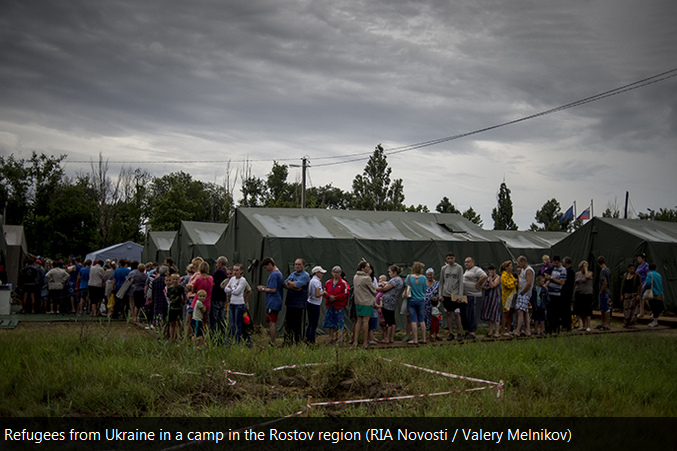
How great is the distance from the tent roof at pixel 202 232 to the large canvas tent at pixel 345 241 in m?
4.37

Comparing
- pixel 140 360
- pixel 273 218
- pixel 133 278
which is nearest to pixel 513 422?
pixel 140 360

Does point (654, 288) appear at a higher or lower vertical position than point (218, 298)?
higher

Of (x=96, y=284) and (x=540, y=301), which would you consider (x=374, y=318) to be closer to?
(x=540, y=301)

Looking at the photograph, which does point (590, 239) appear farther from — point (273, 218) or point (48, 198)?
point (48, 198)

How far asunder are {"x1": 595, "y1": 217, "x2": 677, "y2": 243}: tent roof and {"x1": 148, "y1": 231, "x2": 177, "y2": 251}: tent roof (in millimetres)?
18096

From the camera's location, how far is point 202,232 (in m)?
21.4

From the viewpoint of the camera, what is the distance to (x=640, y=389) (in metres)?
6.96

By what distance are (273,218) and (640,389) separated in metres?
10.2

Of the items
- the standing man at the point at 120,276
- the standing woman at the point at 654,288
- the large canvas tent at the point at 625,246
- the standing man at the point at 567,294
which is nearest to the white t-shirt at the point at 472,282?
the standing man at the point at 567,294

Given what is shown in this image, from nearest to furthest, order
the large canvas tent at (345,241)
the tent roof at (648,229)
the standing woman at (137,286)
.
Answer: the large canvas tent at (345,241) < the standing woman at (137,286) < the tent roof at (648,229)

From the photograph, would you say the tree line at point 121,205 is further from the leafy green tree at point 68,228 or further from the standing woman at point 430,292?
the standing woman at point 430,292

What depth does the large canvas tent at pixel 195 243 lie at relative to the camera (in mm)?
19759

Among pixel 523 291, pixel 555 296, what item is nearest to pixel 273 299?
pixel 523 291

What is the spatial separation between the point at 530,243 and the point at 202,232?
14.0 m
